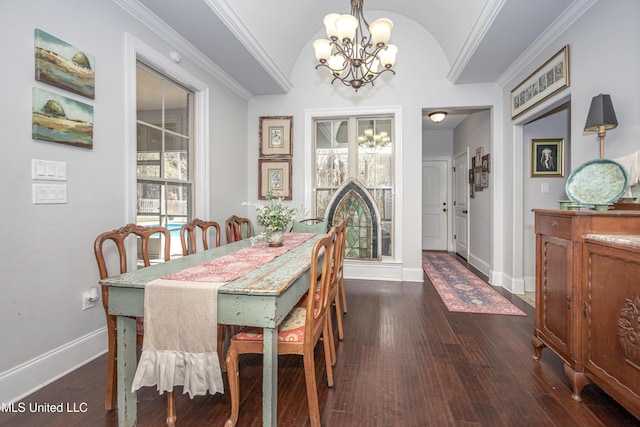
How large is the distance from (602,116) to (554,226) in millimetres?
775

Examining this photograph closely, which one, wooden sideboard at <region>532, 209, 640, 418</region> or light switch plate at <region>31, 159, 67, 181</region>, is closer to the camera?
wooden sideboard at <region>532, 209, 640, 418</region>

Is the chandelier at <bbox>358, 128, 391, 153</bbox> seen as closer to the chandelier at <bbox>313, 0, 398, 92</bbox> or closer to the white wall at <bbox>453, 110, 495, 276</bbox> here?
the white wall at <bbox>453, 110, 495, 276</bbox>

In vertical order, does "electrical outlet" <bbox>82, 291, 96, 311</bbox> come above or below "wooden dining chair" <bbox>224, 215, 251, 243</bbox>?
below

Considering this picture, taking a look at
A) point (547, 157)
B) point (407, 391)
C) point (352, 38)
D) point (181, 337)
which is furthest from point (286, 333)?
point (547, 157)

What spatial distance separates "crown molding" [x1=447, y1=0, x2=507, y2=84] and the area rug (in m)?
2.68

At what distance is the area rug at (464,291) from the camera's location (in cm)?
302

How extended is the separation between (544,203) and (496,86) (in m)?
1.65

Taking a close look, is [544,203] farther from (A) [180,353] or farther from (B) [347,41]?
(A) [180,353]

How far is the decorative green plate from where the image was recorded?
1683 mm

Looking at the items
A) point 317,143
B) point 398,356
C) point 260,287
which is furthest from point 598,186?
point 317,143

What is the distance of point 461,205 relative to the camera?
598 centimetres

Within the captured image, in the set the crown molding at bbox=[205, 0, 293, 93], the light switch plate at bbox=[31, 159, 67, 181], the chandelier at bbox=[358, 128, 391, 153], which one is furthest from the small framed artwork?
the light switch plate at bbox=[31, 159, 67, 181]

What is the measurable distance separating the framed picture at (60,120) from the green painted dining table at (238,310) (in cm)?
109

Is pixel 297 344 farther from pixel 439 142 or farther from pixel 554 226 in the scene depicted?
pixel 439 142
